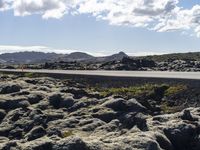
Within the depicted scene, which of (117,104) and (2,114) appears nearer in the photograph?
(117,104)

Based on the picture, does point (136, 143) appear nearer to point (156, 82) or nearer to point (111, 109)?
point (111, 109)

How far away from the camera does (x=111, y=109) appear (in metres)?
35.8

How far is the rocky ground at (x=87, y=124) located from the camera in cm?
2745

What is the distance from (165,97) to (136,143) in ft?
Answer: 60.5

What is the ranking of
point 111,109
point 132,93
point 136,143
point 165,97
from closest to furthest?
1. point 136,143
2. point 111,109
3. point 165,97
4. point 132,93

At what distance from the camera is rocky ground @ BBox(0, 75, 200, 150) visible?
90.1 feet

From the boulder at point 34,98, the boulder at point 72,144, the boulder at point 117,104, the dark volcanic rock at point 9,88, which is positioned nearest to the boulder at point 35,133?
the boulder at point 72,144

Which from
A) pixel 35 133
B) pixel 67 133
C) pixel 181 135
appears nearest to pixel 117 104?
pixel 67 133

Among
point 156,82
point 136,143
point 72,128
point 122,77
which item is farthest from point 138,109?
point 122,77

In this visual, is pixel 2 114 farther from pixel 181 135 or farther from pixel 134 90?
pixel 134 90

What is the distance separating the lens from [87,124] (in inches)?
1318

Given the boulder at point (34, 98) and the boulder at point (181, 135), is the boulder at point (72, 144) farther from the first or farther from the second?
the boulder at point (34, 98)

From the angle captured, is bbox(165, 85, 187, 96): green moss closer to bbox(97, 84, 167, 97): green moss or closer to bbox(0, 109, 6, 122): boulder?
bbox(97, 84, 167, 97): green moss

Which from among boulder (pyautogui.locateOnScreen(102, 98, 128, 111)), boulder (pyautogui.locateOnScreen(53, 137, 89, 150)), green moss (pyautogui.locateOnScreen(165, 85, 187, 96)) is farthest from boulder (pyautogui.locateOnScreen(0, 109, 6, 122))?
green moss (pyautogui.locateOnScreen(165, 85, 187, 96))
